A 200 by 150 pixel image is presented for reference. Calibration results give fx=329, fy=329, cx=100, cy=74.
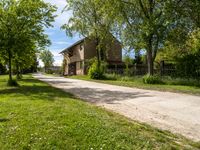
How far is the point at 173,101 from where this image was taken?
563 inches

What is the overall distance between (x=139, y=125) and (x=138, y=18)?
75.2 ft

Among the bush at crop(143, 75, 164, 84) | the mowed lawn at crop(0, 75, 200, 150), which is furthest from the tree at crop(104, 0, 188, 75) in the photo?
the mowed lawn at crop(0, 75, 200, 150)

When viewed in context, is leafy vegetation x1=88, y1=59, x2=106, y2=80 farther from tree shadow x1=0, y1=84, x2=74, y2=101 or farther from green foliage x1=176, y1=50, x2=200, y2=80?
tree shadow x1=0, y1=84, x2=74, y2=101

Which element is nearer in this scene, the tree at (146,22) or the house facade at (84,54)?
the tree at (146,22)

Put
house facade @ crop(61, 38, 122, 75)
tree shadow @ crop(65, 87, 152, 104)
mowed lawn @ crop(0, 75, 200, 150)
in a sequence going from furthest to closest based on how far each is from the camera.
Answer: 1. house facade @ crop(61, 38, 122, 75)
2. tree shadow @ crop(65, 87, 152, 104)
3. mowed lawn @ crop(0, 75, 200, 150)

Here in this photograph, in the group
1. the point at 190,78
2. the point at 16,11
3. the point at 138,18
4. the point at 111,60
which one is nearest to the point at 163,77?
the point at 190,78

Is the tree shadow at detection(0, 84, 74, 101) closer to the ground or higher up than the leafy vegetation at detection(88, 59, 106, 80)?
closer to the ground

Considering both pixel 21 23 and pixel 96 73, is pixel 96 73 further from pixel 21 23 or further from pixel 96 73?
pixel 21 23

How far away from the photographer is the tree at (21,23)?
2378 cm

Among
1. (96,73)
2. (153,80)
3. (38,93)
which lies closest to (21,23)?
(38,93)

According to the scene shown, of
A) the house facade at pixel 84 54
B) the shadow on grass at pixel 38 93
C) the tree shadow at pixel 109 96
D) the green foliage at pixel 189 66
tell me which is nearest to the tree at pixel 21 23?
the shadow on grass at pixel 38 93

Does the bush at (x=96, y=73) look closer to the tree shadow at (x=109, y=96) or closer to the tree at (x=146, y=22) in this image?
the tree at (x=146, y=22)

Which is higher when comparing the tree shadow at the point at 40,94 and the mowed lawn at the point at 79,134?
the tree shadow at the point at 40,94

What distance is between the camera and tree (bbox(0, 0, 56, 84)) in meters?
23.8
